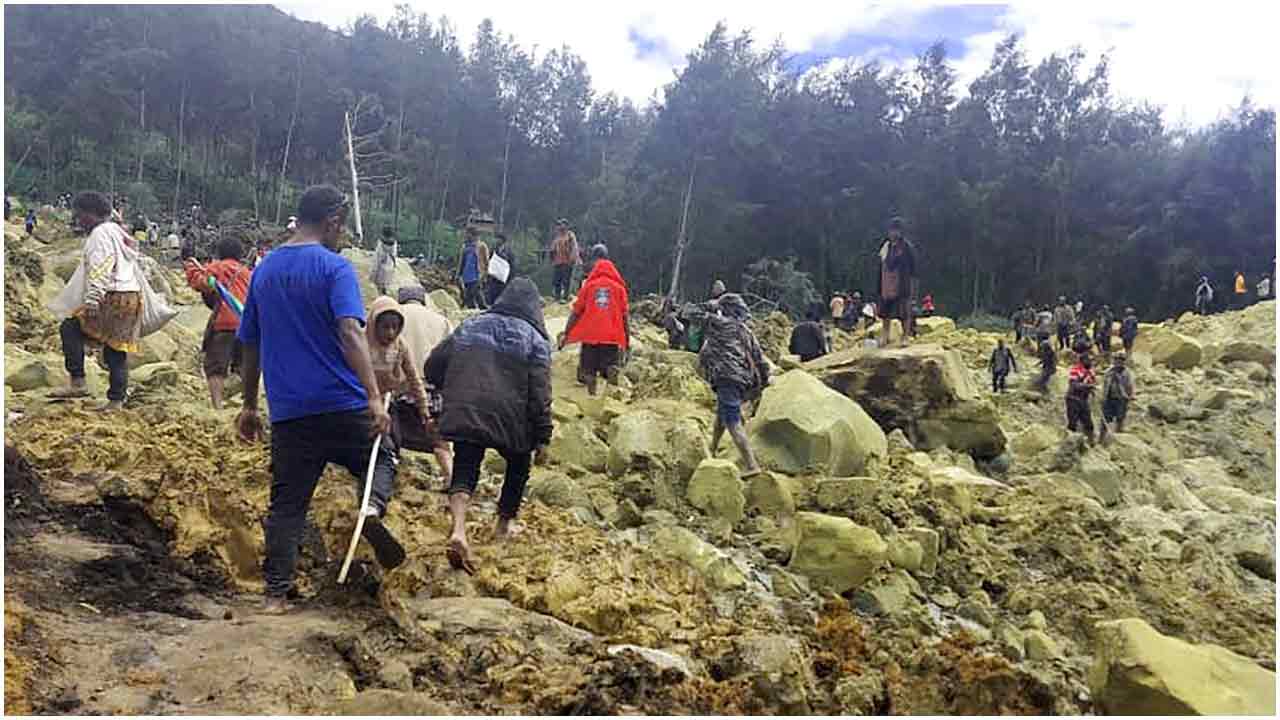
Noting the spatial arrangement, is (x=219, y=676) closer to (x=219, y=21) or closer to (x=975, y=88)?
(x=975, y=88)

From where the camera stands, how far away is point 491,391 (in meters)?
4.26

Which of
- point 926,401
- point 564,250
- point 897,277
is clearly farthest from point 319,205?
point 564,250

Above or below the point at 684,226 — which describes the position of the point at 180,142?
above

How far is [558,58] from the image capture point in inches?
1501

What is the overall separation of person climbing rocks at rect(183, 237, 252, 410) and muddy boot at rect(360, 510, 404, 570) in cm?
287

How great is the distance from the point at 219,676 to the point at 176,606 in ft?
2.72

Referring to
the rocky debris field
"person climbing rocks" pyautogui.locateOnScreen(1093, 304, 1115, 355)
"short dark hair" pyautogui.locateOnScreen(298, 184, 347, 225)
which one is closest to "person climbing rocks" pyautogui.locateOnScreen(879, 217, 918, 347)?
the rocky debris field

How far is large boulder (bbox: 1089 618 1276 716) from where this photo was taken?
3469 mm

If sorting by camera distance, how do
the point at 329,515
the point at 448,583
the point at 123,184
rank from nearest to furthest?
1. the point at 448,583
2. the point at 329,515
3. the point at 123,184

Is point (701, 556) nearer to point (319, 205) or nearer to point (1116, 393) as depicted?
point (319, 205)

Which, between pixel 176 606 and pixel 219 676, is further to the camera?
pixel 176 606

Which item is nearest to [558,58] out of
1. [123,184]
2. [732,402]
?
[123,184]

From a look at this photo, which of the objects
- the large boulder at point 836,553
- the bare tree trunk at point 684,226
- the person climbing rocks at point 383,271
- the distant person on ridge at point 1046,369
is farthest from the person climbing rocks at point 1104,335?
the large boulder at point 836,553

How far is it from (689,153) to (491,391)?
72.6 feet
